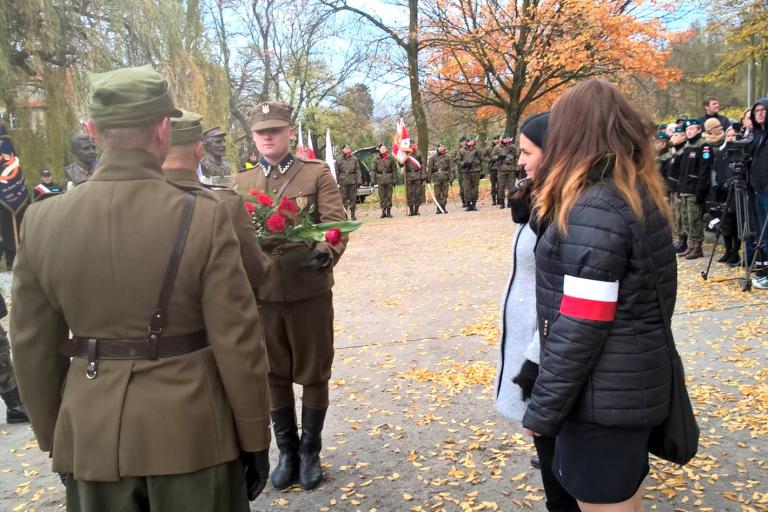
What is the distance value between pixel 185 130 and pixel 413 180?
56.8ft

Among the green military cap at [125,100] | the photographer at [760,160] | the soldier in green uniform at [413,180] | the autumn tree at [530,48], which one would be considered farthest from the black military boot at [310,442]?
the autumn tree at [530,48]

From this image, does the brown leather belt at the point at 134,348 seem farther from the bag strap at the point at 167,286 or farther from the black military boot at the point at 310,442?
the black military boot at the point at 310,442

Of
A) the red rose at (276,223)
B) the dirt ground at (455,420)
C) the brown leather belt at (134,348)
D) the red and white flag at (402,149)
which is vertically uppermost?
the red and white flag at (402,149)

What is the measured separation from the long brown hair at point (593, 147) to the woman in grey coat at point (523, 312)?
39cm

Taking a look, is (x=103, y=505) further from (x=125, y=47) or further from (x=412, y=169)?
(x=412, y=169)

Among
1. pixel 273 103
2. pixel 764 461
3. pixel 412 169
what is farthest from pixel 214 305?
pixel 412 169

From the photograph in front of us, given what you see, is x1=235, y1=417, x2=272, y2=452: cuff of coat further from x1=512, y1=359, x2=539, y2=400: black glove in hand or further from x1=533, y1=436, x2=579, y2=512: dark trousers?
x1=533, y1=436, x2=579, y2=512: dark trousers

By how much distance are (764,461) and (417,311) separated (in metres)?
4.39

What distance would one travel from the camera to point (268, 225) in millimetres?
2984

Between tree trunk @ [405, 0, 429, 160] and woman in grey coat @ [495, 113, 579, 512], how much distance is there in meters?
19.9

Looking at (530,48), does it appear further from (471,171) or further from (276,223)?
(276,223)

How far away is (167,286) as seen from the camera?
1.83 meters

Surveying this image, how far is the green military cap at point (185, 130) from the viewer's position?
2633mm

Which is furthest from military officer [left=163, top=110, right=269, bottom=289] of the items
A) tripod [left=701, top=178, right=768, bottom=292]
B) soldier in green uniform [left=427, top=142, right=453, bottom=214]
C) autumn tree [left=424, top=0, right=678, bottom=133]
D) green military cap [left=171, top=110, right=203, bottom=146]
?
autumn tree [left=424, top=0, right=678, bottom=133]
